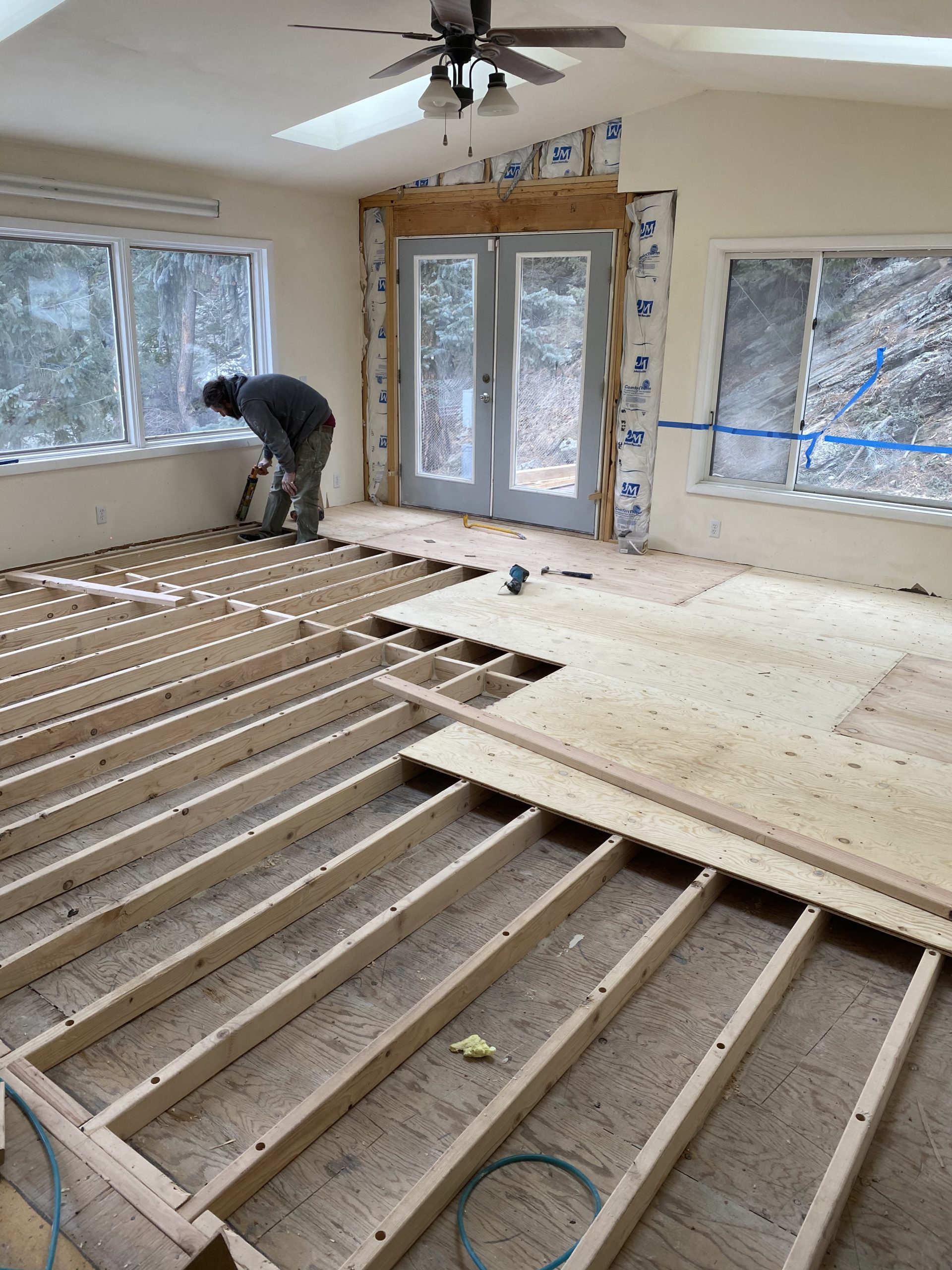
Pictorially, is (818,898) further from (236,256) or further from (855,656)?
(236,256)

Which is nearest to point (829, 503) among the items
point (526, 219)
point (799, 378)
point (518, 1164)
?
point (799, 378)

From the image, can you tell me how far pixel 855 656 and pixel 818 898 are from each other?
79.7 inches

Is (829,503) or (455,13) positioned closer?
(455,13)

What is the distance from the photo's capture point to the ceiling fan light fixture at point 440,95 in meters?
3.40

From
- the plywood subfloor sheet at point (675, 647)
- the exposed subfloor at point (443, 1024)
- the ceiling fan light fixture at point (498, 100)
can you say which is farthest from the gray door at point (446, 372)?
the exposed subfloor at point (443, 1024)

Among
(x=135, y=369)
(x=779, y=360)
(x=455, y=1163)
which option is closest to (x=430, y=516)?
(x=135, y=369)

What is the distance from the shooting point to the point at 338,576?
5328mm

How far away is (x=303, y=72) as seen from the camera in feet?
15.2

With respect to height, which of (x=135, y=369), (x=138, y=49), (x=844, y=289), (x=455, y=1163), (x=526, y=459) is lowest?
(x=455, y=1163)

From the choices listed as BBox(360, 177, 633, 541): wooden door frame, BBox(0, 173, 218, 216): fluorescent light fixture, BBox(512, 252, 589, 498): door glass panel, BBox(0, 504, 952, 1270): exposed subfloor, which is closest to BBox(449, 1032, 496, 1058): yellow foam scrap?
BBox(0, 504, 952, 1270): exposed subfloor

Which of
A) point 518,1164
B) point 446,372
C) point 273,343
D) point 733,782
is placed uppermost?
point 273,343

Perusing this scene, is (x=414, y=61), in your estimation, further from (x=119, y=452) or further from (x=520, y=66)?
(x=119, y=452)

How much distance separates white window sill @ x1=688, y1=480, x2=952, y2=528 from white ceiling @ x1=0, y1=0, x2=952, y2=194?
6.62ft

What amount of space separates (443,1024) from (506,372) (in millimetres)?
5201
